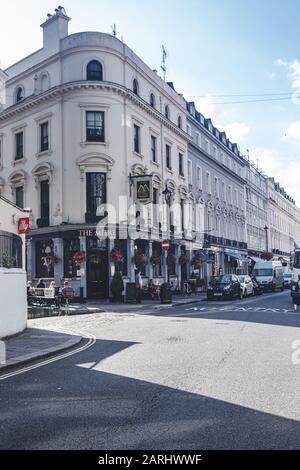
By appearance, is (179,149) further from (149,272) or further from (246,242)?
(246,242)

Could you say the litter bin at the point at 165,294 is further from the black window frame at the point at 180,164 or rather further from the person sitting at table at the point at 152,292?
the black window frame at the point at 180,164

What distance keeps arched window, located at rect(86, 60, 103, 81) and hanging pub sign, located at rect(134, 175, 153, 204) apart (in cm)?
666

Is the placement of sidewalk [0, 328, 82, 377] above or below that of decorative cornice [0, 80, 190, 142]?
below

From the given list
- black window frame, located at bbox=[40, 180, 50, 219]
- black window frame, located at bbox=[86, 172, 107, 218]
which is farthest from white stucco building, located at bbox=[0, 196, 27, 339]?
black window frame, located at bbox=[40, 180, 50, 219]

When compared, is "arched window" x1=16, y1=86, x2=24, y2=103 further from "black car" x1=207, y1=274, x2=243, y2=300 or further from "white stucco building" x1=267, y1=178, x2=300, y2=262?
"white stucco building" x1=267, y1=178, x2=300, y2=262

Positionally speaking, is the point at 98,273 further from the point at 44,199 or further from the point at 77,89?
the point at 77,89

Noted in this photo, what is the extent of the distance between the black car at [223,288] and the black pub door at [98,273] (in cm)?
632

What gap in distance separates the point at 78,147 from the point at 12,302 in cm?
1797

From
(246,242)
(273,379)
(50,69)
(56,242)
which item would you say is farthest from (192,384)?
(246,242)

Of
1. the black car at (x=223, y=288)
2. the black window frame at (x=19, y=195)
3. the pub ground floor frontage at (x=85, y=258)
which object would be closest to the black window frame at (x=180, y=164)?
the pub ground floor frontage at (x=85, y=258)

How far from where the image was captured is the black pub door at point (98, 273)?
28.2m

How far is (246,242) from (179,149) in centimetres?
2365

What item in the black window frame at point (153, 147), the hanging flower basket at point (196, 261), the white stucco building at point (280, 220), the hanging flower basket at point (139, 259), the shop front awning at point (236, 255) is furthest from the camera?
the white stucco building at point (280, 220)

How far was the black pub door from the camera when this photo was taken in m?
28.2
